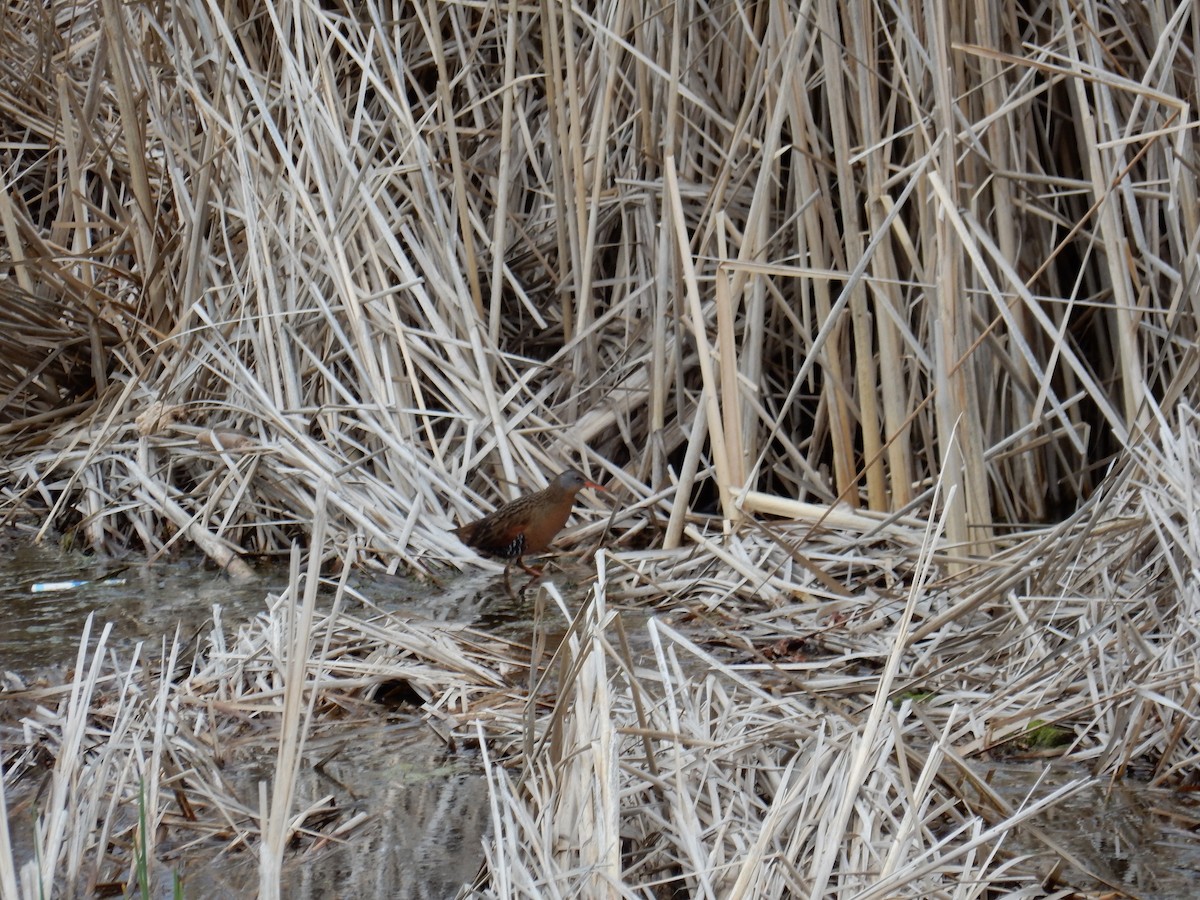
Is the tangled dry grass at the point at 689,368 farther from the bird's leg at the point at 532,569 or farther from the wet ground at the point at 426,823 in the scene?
the bird's leg at the point at 532,569

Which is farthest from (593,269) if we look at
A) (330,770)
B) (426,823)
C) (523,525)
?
(426,823)

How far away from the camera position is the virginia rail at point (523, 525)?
4.39 m

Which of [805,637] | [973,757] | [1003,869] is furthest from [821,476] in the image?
[1003,869]

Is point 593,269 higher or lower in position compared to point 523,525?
higher

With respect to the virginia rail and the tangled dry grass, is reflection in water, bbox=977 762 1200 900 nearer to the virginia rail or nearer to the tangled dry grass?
the tangled dry grass

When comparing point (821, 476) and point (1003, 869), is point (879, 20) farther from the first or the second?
point (1003, 869)

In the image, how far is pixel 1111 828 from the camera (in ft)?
8.66

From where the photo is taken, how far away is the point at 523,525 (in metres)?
4.39

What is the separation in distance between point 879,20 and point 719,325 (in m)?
0.97

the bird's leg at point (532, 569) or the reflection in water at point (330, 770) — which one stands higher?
the reflection in water at point (330, 770)

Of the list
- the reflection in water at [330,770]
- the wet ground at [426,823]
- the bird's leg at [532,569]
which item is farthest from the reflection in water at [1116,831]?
the bird's leg at [532,569]

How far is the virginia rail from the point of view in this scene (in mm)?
4395

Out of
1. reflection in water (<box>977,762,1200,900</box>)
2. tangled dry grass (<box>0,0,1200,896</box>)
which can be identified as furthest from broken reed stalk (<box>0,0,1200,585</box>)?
reflection in water (<box>977,762,1200,900</box>)

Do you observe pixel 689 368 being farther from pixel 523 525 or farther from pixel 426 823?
pixel 426 823
